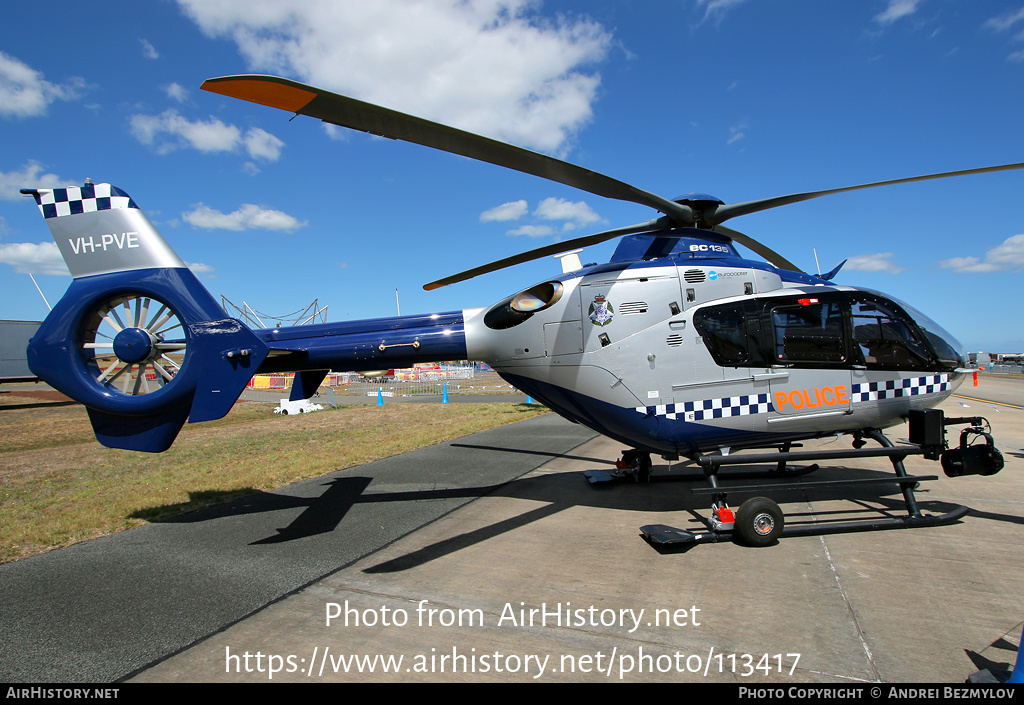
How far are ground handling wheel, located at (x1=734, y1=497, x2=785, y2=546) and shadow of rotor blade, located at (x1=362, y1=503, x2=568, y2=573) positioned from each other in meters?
2.39

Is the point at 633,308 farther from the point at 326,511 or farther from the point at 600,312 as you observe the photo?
the point at 326,511

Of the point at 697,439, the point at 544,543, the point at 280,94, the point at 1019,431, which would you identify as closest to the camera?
the point at 280,94

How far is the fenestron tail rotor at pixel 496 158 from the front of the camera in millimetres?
3838

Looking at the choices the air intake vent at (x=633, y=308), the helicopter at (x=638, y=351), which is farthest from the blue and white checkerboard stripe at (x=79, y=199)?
the air intake vent at (x=633, y=308)

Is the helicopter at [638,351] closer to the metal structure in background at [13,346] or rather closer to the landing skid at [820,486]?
the landing skid at [820,486]

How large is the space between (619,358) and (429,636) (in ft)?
12.1

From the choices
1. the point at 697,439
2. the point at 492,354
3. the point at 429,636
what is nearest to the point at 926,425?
the point at 697,439

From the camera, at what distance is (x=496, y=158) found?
4.84 metres

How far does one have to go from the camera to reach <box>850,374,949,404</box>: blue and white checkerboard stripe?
6328 millimetres

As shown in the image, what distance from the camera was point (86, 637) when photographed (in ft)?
12.8

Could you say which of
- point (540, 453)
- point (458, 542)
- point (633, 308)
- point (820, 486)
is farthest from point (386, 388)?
point (820, 486)

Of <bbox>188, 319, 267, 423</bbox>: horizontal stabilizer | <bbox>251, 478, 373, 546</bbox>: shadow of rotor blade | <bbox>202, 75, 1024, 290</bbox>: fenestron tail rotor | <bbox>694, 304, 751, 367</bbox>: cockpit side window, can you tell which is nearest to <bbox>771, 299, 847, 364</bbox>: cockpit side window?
<bbox>694, 304, 751, 367</bbox>: cockpit side window

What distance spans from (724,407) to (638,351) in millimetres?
1172
